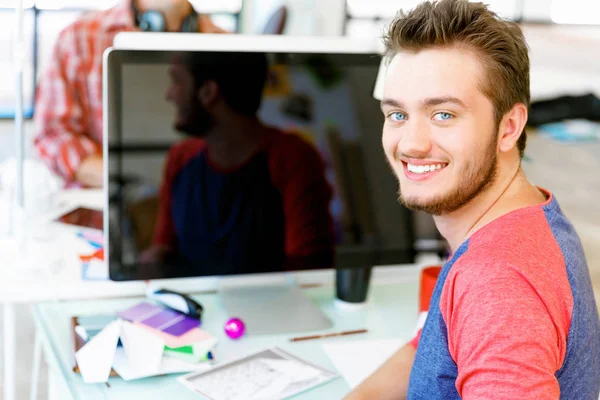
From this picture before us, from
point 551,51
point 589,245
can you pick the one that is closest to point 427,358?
point 589,245

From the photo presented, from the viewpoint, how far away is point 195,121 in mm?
1448

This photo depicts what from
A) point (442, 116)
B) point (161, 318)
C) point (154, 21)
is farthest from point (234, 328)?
point (154, 21)

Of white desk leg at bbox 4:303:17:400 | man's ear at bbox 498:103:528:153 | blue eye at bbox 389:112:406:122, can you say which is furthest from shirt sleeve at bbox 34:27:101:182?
man's ear at bbox 498:103:528:153

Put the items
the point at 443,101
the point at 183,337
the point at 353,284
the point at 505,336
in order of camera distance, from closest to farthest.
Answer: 1. the point at 505,336
2. the point at 443,101
3. the point at 183,337
4. the point at 353,284

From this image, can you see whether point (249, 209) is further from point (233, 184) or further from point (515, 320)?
point (515, 320)

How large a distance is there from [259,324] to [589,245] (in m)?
3.06

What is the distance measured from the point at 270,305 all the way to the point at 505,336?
818 millimetres

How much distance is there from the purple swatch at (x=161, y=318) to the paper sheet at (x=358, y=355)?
0.26 m

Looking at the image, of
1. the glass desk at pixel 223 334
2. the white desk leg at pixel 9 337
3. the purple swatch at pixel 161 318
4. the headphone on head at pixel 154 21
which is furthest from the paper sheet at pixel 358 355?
the headphone on head at pixel 154 21

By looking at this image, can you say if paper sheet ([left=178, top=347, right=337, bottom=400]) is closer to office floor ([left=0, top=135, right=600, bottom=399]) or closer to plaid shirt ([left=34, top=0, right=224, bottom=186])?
office floor ([left=0, top=135, right=600, bottom=399])

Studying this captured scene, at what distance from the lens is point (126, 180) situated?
143 cm

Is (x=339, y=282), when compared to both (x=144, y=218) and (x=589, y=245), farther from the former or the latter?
(x=589, y=245)

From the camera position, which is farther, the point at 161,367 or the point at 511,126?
the point at 161,367

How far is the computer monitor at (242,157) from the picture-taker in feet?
4.67
